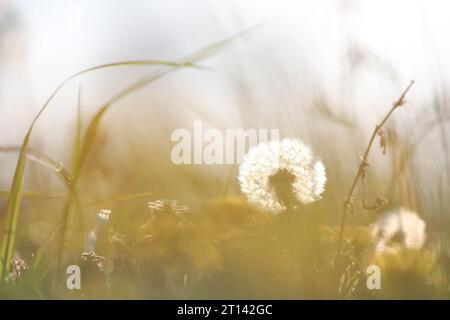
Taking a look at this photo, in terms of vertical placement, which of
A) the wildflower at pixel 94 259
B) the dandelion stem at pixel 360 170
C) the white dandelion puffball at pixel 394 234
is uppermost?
the dandelion stem at pixel 360 170

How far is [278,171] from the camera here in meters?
1.44

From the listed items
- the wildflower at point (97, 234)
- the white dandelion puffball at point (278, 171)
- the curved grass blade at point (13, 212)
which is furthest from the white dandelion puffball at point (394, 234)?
the curved grass blade at point (13, 212)

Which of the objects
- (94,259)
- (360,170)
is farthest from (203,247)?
(360,170)

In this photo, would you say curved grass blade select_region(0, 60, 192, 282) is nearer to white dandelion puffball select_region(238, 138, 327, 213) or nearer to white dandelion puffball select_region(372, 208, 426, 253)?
white dandelion puffball select_region(238, 138, 327, 213)

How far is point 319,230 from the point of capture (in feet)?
4.28

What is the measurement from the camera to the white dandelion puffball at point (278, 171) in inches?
53.9

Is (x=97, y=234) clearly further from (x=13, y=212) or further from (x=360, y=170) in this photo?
(x=360, y=170)

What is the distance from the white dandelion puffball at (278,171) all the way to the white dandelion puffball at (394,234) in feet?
0.47

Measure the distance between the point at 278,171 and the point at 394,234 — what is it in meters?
0.28

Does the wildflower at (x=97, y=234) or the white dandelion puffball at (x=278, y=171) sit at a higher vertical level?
the white dandelion puffball at (x=278, y=171)

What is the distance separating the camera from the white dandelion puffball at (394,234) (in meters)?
1.35

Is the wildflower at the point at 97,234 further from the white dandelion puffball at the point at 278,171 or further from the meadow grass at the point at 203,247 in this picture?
the white dandelion puffball at the point at 278,171

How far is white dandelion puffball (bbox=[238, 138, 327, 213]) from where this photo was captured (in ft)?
4.50
